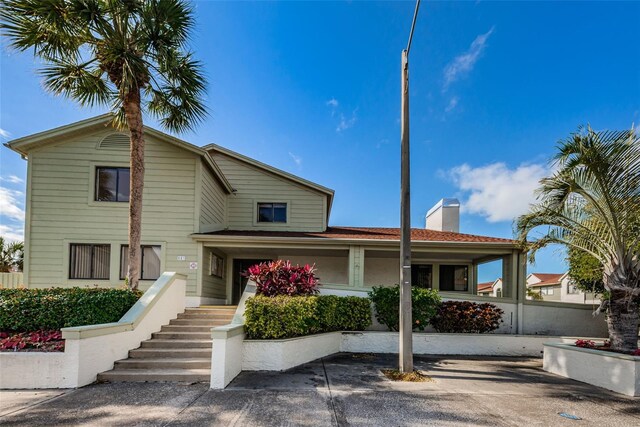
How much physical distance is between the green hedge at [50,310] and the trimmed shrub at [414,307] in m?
6.74

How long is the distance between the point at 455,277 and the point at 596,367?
8.06 meters

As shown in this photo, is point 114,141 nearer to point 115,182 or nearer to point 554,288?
point 115,182

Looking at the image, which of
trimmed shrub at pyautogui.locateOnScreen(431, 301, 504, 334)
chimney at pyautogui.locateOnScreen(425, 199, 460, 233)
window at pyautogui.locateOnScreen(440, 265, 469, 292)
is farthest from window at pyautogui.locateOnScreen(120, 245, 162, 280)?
chimney at pyautogui.locateOnScreen(425, 199, 460, 233)

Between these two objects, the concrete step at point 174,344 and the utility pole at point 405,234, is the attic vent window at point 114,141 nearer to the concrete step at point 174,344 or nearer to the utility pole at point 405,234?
the concrete step at point 174,344

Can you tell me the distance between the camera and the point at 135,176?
841 centimetres

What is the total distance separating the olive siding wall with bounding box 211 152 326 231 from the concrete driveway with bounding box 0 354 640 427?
24.9 ft

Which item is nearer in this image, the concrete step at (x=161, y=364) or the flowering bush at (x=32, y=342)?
the flowering bush at (x=32, y=342)

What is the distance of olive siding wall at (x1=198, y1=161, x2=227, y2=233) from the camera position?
36.7 feet

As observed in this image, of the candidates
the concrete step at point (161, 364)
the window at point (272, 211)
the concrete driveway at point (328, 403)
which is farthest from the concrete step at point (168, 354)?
the window at point (272, 211)

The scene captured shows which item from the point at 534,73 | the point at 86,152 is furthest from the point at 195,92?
the point at 534,73

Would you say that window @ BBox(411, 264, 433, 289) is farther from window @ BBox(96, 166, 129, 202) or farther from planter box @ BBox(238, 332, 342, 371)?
window @ BBox(96, 166, 129, 202)

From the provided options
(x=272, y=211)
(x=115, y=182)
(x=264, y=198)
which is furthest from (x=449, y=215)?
(x=115, y=182)

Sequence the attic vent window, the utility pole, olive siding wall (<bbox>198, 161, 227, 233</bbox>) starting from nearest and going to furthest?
the utility pole < the attic vent window < olive siding wall (<bbox>198, 161, 227, 233</bbox>)

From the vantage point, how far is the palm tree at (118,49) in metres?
7.16
